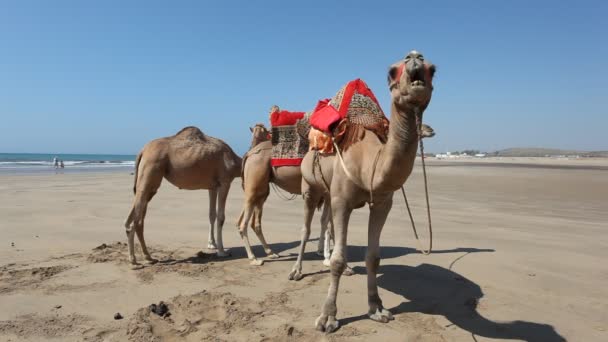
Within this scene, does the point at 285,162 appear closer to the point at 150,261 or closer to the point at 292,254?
the point at 292,254

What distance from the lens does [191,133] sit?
6730 mm

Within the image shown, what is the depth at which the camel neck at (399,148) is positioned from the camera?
10.1 ft

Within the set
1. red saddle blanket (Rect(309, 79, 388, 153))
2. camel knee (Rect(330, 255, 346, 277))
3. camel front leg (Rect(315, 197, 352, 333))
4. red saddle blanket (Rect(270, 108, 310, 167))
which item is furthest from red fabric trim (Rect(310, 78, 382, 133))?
camel knee (Rect(330, 255, 346, 277))

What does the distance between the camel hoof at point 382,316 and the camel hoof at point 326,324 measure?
451mm

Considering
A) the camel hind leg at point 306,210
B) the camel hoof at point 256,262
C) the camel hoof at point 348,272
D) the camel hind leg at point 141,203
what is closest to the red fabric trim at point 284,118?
the camel hind leg at point 306,210

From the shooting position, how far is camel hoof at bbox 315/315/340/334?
378 cm

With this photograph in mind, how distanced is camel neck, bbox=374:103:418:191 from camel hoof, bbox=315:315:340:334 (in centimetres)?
160

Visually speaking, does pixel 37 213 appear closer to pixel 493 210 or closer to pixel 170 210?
pixel 170 210

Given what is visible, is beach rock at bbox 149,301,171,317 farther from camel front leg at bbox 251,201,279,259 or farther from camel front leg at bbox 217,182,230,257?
camel front leg at bbox 251,201,279,259

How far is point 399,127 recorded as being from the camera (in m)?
Result: 3.14

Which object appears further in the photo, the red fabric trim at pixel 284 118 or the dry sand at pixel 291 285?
the red fabric trim at pixel 284 118

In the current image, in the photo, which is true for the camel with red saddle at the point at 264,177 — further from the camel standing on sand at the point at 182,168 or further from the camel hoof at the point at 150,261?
the camel hoof at the point at 150,261

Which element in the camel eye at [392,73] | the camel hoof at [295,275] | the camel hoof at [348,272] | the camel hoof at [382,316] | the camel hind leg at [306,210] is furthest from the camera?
the camel hoof at [348,272]

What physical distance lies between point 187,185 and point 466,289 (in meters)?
4.78
